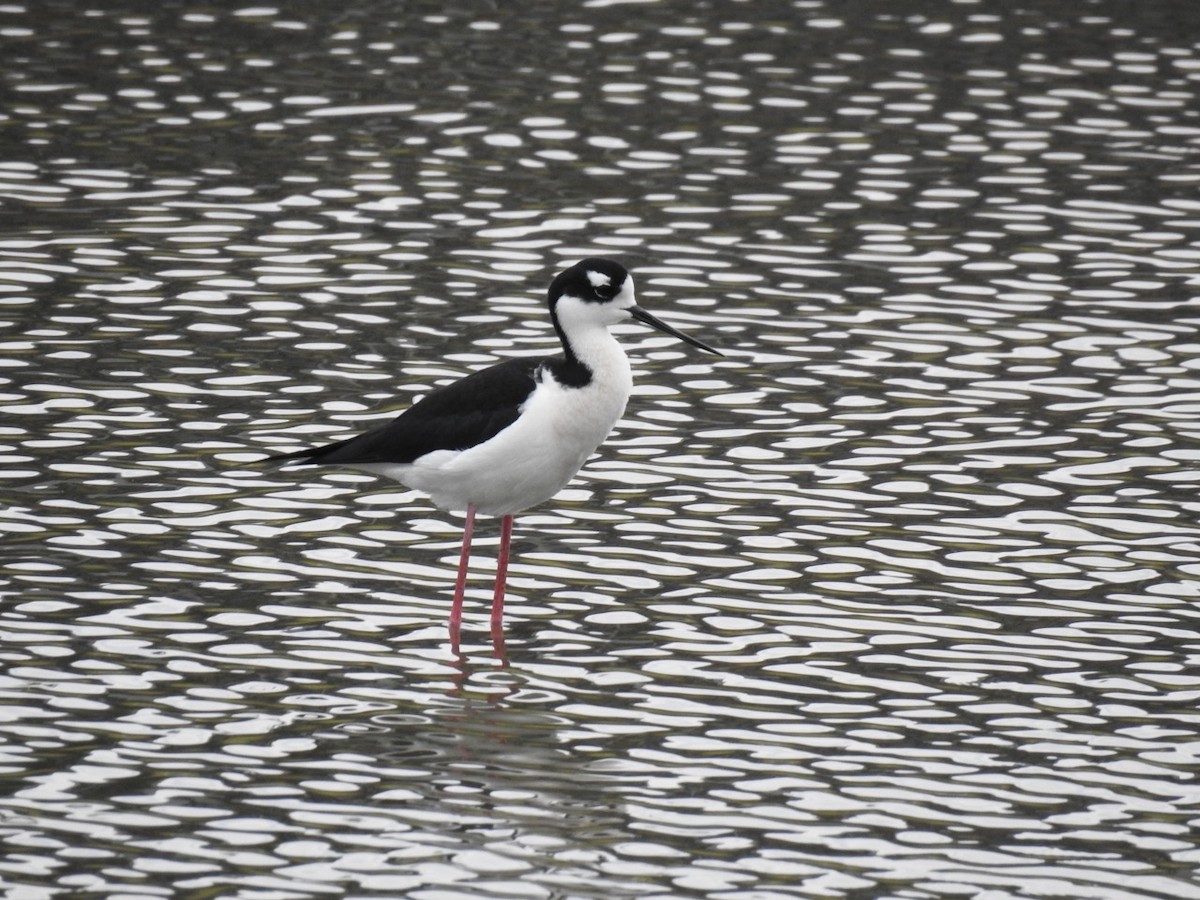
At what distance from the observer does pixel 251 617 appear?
10.1 m

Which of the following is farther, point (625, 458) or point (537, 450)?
point (625, 458)

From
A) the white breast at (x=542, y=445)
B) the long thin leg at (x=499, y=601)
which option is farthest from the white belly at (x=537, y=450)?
the long thin leg at (x=499, y=601)

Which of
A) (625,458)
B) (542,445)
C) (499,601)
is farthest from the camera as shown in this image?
(625,458)

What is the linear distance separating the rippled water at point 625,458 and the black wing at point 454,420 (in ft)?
2.51

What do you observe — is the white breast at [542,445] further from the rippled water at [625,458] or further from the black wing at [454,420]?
the rippled water at [625,458]

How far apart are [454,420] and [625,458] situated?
2559mm

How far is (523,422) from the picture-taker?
32.7ft

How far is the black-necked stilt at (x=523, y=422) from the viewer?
9.98m

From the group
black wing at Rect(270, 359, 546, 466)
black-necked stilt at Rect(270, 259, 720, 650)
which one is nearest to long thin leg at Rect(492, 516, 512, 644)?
black-necked stilt at Rect(270, 259, 720, 650)

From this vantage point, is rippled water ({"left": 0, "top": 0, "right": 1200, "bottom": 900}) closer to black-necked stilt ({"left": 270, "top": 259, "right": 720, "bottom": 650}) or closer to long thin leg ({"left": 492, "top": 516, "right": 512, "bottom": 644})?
long thin leg ({"left": 492, "top": 516, "right": 512, "bottom": 644})

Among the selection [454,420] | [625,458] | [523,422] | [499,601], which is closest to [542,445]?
[523,422]

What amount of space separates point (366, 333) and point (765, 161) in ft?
16.6

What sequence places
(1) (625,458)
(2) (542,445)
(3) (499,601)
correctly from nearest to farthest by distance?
1. (2) (542,445)
2. (3) (499,601)
3. (1) (625,458)

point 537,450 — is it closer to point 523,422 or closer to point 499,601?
point 523,422
